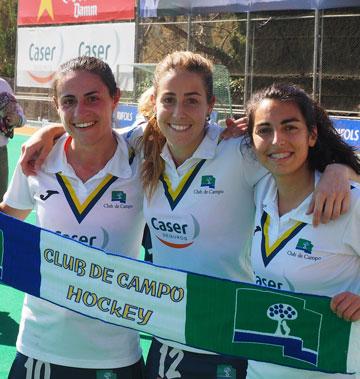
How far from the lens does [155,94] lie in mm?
3086

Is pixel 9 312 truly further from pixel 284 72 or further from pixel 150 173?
pixel 284 72

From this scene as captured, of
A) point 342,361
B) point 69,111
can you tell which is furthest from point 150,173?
point 342,361

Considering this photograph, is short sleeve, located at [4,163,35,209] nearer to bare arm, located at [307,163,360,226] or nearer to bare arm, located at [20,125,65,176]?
bare arm, located at [20,125,65,176]

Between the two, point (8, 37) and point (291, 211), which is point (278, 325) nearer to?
point (291, 211)

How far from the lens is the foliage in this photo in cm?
3092

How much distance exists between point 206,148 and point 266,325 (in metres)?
0.83

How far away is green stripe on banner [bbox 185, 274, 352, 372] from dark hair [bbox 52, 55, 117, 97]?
0.95 metres

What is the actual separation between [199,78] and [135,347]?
1216 millimetres

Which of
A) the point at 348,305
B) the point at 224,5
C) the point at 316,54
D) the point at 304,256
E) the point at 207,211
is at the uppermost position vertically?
the point at 224,5

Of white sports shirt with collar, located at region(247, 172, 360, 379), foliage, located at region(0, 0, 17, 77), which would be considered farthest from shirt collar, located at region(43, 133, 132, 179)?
foliage, located at region(0, 0, 17, 77)

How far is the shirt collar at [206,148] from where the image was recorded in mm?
3033

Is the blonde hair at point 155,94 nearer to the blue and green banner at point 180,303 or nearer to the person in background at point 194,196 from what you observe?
the person in background at point 194,196

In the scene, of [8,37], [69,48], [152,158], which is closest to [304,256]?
[152,158]

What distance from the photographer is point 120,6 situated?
70.0 feet
